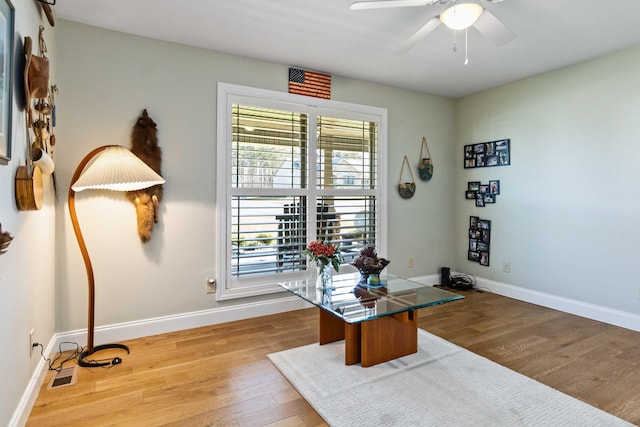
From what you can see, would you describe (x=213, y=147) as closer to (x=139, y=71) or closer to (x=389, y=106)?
(x=139, y=71)

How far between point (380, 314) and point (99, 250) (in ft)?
7.36

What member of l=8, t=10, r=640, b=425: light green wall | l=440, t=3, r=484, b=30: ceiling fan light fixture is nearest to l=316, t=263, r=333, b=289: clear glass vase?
→ l=8, t=10, r=640, b=425: light green wall

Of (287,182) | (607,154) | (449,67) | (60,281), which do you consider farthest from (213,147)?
(607,154)

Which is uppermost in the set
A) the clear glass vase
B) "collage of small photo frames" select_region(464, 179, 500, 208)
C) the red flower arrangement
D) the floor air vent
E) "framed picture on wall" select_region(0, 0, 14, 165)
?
"framed picture on wall" select_region(0, 0, 14, 165)

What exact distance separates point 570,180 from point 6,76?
4433mm

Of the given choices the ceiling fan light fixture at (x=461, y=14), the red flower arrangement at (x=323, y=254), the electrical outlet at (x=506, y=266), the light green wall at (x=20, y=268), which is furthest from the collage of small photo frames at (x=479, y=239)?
the light green wall at (x=20, y=268)

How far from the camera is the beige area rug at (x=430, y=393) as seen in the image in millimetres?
1812

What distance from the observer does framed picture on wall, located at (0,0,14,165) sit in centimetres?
145

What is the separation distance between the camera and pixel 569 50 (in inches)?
124

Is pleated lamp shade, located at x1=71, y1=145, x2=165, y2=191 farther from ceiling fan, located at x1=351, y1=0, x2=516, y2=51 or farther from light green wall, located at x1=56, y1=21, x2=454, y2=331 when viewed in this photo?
ceiling fan, located at x1=351, y1=0, x2=516, y2=51

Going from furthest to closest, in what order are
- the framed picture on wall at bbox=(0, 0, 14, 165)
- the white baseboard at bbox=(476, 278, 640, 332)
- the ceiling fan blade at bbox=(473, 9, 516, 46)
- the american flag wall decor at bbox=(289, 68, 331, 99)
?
the american flag wall decor at bbox=(289, 68, 331, 99), the white baseboard at bbox=(476, 278, 640, 332), the ceiling fan blade at bbox=(473, 9, 516, 46), the framed picture on wall at bbox=(0, 0, 14, 165)

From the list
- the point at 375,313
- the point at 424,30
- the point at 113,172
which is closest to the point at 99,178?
the point at 113,172

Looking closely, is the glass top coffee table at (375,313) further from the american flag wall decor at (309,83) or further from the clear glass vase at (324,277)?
the american flag wall decor at (309,83)

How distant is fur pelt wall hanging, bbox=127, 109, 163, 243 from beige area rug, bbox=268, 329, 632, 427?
1.50 m
